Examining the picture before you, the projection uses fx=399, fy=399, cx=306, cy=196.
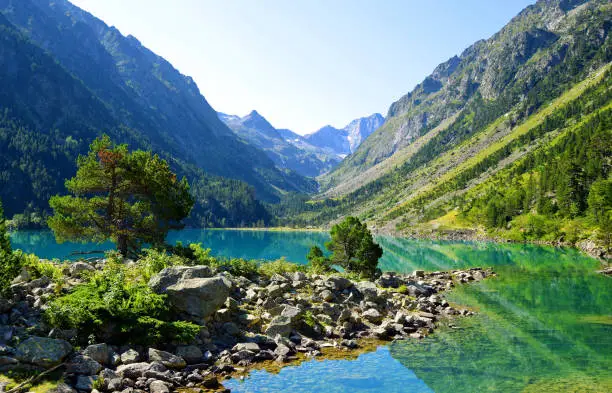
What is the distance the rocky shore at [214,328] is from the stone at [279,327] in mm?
65

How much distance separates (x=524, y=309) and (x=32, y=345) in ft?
139

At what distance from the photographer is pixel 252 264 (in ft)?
132

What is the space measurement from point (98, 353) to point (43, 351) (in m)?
2.33

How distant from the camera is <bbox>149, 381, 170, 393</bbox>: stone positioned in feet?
57.6

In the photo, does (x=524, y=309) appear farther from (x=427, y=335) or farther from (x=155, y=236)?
(x=155, y=236)

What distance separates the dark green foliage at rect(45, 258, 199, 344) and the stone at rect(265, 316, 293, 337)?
526 cm

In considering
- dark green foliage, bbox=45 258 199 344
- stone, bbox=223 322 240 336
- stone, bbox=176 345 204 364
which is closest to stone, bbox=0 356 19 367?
dark green foliage, bbox=45 258 199 344

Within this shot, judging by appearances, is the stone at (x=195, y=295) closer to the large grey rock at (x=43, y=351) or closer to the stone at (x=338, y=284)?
the large grey rock at (x=43, y=351)

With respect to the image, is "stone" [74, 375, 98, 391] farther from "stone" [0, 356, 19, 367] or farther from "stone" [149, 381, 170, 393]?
"stone" [0, 356, 19, 367]

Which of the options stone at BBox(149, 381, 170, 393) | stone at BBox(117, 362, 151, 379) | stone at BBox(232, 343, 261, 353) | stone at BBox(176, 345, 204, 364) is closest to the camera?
stone at BBox(149, 381, 170, 393)

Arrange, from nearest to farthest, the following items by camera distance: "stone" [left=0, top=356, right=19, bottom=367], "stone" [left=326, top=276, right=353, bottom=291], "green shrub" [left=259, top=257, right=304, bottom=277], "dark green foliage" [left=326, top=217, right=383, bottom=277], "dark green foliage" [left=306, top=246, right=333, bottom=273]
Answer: "stone" [left=0, top=356, right=19, bottom=367] < "stone" [left=326, top=276, right=353, bottom=291] < "green shrub" [left=259, top=257, right=304, bottom=277] < "dark green foliage" [left=326, top=217, right=383, bottom=277] < "dark green foliage" [left=306, top=246, right=333, bottom=273]

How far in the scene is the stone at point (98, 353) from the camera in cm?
1877

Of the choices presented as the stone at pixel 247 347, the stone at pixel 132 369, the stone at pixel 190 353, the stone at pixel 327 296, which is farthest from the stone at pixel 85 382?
the stone at pixel 327 296

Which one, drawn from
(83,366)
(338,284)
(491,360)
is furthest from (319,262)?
(83,366)
